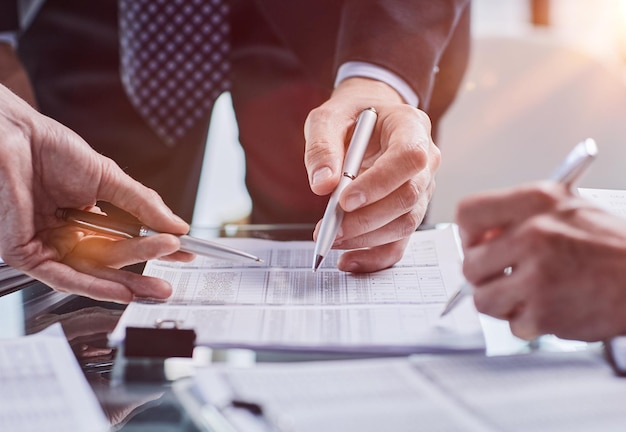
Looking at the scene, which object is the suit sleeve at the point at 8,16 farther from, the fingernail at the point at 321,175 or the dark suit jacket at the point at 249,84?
the fingernail at the point at 321,175

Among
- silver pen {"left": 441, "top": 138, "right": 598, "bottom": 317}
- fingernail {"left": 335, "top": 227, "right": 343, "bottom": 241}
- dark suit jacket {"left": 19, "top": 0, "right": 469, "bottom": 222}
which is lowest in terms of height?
dark suit jacket {"left": 19, "top": 0, "right": 469, "bottom": 222}

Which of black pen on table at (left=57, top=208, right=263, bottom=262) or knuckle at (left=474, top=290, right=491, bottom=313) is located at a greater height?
knuckle at (left=474, top=290, right=491, bottom=313)

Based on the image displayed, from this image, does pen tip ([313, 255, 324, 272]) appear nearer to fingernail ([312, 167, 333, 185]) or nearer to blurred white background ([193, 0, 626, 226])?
fingernail ([312, 167, 333, 185])

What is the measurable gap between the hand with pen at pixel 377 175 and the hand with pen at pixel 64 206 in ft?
0.51

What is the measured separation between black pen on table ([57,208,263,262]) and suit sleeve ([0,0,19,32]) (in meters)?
0.49

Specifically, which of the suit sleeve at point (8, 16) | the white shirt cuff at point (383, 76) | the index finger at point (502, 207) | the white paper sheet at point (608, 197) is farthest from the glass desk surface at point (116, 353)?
the suit sleeve at point (8, 16)

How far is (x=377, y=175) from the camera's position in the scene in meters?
0.58

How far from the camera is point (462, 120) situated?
133cm

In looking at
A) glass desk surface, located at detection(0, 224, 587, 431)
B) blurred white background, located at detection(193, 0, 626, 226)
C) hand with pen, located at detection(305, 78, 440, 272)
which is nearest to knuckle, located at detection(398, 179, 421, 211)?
hand with pen, located at detection(305, 78, 440, 272)

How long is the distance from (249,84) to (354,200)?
19.8 inches

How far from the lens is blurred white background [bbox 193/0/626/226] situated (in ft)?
3.92

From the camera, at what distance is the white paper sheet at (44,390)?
41 cm

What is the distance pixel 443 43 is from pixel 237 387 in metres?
0.62

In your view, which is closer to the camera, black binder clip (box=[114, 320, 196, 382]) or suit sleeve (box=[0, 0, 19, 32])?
black binder clip (box=[114, 320, 196, 382])
